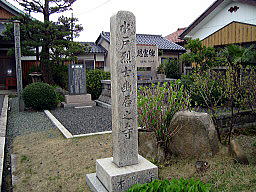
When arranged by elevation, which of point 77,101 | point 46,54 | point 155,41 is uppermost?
point 155,41

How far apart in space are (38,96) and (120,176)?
25.7ft

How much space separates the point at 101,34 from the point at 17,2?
834 cm

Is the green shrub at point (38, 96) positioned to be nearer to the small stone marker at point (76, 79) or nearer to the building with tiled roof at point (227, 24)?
the small stone marker at point (76, 79)

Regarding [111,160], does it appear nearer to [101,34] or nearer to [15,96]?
[15,96]

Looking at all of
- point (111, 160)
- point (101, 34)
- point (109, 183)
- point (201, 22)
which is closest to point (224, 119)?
point (111, 160)

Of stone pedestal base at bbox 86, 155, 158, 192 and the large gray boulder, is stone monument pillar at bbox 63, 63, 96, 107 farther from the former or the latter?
stone pedestal base at bbox 86, 155, 158, 192

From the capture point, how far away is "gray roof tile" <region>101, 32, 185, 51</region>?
2130 centimetres

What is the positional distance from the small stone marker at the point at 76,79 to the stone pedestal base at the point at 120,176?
8.24 metres

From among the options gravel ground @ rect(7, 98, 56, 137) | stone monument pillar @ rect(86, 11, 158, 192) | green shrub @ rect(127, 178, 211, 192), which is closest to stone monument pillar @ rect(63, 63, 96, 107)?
gravel ground @ rect(7, 98, 56, 137)

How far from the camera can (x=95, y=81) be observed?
1251 centimetres

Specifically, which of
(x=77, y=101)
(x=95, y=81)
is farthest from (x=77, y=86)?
(x=95, y=81)

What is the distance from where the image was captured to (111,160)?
3674mm

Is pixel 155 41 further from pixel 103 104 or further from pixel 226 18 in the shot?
pixel 103 104

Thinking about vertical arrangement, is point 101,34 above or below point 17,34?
above
